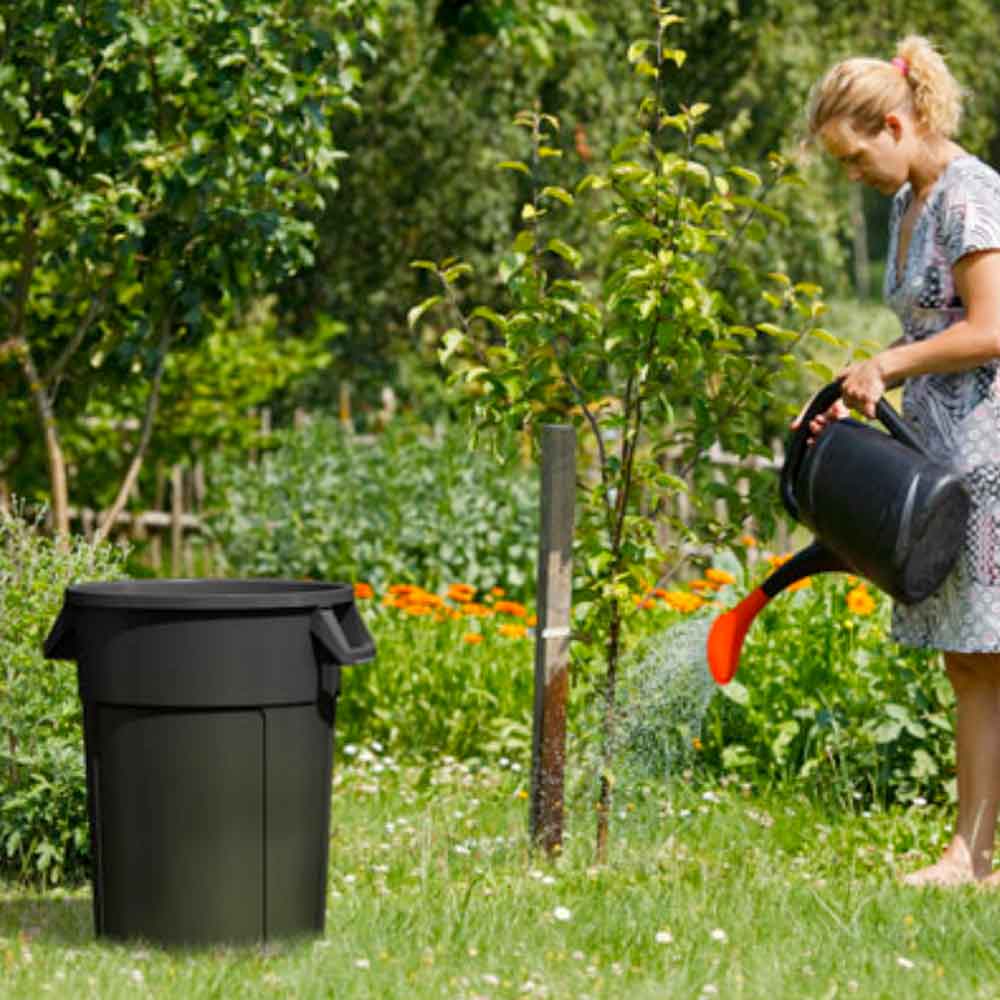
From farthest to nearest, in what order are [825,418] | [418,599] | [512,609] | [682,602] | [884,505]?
1. [418,599]
2. [512,609]
3. [682,602]
4. [825,418]
5. [884,505]

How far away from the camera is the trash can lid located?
3031 millimetres

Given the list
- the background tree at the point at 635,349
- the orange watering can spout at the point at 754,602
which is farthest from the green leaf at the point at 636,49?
the orange watering can spout at the point at 754,602

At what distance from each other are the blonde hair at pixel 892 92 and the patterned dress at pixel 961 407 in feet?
0.37

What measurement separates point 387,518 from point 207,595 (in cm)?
460

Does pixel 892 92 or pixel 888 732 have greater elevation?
pixel 892 92

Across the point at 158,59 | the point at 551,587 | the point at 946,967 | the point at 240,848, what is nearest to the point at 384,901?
the point at 240,848

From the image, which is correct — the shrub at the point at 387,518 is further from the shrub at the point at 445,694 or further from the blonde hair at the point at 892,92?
the blonde hair at the point at 892,92

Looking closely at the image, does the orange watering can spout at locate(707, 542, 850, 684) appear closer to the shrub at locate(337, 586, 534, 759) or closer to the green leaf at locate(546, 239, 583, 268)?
the green leaf at locate(546, 239, 583, 268)

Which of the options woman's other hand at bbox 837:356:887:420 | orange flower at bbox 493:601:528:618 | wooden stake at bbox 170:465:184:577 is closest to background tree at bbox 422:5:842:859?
woman's other hand at bbox 837:356:887:420

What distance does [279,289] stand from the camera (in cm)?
1289

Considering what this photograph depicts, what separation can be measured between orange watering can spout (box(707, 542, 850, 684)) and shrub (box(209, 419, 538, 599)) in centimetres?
393

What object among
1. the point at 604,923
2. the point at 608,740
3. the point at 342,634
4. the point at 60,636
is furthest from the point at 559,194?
the point at 604,923

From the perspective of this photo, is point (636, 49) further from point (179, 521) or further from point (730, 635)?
point (179, 521)

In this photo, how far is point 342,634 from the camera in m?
3.18
